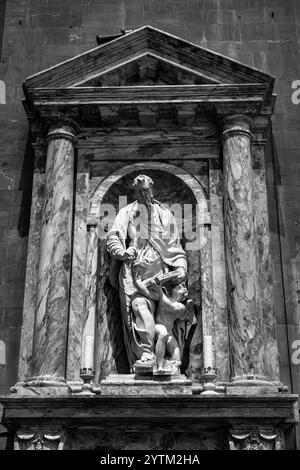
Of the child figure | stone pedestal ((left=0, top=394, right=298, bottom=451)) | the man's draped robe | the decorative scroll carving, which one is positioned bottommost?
the decorative scroll carving

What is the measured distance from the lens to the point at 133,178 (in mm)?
12617

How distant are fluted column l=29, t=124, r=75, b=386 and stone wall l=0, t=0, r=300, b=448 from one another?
3.78 ft

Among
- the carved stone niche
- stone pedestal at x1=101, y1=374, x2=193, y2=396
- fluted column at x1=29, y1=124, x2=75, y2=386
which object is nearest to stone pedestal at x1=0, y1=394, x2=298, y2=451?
the carved stone niche

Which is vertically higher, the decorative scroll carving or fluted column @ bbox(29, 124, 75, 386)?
fluted column @ bbox(29, 124, 75, 386)

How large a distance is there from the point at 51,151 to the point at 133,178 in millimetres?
1620

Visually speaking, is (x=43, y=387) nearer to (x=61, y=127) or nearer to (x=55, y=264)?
(x=55, y=264)

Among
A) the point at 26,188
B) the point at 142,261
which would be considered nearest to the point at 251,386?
the point at 142,261

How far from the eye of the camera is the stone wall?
12242mm

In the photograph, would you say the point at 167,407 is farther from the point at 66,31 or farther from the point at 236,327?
the point at 66,31

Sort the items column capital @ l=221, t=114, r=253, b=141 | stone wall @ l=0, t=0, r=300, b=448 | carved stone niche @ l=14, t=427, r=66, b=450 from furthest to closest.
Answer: stone wall @ l=0, t=0, r=300, b=448 < column capital @ l=221, t=114, r=253, b=141 < carved stone niche @ l=14, t=427, r=66, b=450

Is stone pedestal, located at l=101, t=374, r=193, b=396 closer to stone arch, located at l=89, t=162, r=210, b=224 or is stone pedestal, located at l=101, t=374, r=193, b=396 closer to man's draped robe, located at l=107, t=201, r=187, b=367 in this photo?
man's draped robe, located at l=107, t=201, r=187, b=367

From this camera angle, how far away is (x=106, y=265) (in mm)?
11891

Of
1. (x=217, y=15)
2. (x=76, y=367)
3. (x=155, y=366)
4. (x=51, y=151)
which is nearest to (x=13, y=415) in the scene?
(x=76, y=367)

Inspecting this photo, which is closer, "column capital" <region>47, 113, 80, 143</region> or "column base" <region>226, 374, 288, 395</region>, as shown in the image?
"column base" <region>226, 374, 288, 395</region>
